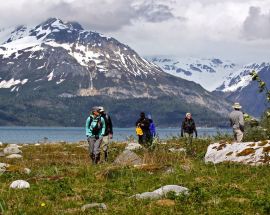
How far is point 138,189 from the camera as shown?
15.6 m

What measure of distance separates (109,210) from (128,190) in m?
3.12

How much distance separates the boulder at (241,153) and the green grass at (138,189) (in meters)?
1.02

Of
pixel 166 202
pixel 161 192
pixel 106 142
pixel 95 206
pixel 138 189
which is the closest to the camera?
pixel 95 206

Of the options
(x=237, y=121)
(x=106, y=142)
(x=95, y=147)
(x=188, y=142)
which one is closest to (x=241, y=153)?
(x=237, y=121)

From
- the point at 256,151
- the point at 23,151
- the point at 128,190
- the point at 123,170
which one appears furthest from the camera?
the point at 23,151

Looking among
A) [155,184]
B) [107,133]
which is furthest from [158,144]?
[155,184]

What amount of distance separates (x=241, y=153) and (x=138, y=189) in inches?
308

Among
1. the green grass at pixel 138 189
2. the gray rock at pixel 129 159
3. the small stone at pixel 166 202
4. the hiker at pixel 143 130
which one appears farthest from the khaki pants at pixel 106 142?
the small stone at pixel 166 202

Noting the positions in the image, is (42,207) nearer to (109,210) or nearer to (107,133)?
(109,210)

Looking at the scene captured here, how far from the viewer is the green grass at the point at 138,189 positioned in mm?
12438

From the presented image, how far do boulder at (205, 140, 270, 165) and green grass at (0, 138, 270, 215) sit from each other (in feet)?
3.36

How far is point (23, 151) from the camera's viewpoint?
38.5 m

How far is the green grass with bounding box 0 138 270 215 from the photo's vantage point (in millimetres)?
12438

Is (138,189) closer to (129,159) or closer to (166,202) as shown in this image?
(166,202)
